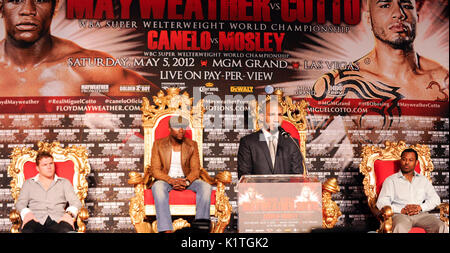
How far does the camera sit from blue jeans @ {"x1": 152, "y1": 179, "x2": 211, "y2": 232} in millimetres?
5035

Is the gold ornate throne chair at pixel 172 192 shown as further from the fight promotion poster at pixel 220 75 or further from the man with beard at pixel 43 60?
the man with beard at pixel 43 60

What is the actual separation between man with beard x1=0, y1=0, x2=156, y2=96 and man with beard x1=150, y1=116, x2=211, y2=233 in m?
1.17

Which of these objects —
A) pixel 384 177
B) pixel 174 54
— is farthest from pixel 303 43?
pixel 384 177

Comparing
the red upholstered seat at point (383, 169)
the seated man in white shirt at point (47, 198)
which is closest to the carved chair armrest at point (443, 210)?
the red upholstered seat at point (383, 169)

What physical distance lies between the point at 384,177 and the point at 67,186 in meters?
3.34

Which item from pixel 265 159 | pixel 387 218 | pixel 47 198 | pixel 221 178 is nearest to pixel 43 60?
pixel 47 198

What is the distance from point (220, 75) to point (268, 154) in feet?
5.51

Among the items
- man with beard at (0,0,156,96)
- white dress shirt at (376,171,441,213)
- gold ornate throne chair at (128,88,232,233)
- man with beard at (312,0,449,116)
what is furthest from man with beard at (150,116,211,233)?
man with beard at (312,0,449,116)

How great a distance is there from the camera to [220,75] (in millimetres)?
6543

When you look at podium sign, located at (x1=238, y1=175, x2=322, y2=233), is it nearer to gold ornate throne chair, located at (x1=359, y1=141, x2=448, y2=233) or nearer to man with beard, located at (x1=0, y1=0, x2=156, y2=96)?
gold ornate throne chair, located at (x1=359, y1=141, x2=448, y2=233)

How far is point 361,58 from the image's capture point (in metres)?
Result: 6.71

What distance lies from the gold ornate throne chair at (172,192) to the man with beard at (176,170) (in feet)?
0.35

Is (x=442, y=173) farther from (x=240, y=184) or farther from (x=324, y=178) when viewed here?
(x=240, y=184)

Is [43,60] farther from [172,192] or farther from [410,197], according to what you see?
[410,197]
